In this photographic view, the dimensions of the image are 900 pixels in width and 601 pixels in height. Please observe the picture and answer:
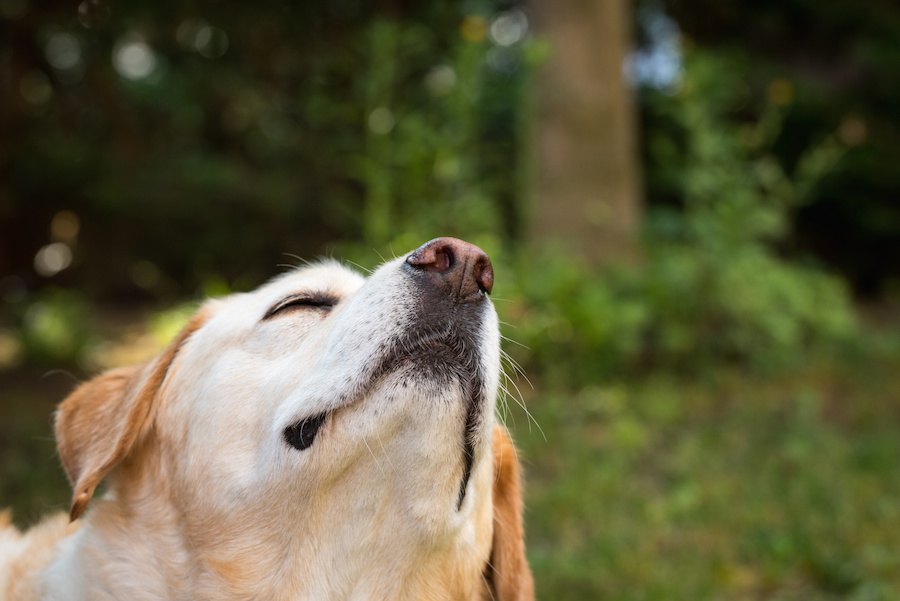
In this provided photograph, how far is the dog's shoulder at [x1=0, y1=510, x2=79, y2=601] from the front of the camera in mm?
2500

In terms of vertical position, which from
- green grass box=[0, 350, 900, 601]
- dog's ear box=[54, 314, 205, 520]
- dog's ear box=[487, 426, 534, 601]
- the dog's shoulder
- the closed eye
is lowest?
green grass box=[0, 350, 900, 601]

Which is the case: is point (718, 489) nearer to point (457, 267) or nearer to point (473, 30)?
point (457, 267)

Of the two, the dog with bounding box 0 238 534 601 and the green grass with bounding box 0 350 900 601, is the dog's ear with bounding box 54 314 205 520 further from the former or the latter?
the green grass with bounding box 0 350 900 601

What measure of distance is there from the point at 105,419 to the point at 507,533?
47.2 inches

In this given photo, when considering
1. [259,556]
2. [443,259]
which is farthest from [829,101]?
[259,556]

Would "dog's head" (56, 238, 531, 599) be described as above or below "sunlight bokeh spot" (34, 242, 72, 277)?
above

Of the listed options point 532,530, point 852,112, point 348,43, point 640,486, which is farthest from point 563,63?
point 852,112

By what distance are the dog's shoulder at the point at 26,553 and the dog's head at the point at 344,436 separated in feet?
1.31

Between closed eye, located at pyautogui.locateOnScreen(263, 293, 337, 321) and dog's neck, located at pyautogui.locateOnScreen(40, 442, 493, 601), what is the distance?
1.81 ft

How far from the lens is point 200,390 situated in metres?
2.33

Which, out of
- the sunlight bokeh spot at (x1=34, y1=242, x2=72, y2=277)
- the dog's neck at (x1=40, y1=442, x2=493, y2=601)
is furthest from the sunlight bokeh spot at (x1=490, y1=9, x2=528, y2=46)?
the dog's neck at (x1=40, y1=442, x2=493, y2=601)

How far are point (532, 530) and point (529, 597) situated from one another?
5.92 ft

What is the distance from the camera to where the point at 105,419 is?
2.41 m

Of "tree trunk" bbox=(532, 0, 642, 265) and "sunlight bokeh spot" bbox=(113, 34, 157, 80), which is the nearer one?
"tree trunk" bbox=(532, 0, 642, 265)
